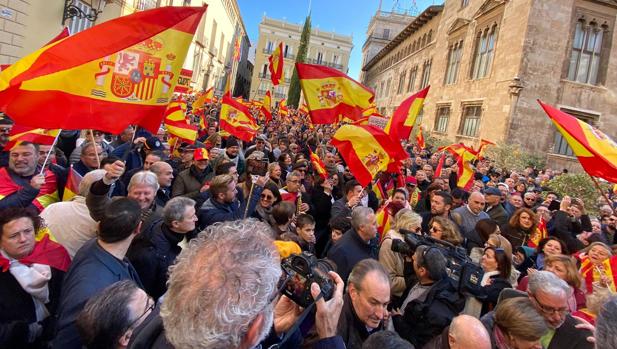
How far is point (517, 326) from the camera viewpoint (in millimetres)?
2389

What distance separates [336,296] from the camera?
1646 mm

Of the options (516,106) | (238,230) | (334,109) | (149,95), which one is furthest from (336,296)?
(516,106)

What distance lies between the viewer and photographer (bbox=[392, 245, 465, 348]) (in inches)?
107

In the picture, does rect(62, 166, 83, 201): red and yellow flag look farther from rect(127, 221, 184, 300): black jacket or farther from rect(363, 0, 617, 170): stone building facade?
rect(363, 0, 617, 170): stone building facade

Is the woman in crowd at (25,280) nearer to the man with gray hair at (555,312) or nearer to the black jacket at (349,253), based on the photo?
the black jacket at (349,253)

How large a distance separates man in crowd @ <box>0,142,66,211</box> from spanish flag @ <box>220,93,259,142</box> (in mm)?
4402

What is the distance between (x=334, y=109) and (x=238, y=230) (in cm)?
616

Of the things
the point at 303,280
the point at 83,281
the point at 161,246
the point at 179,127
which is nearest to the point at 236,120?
the point at 179,127

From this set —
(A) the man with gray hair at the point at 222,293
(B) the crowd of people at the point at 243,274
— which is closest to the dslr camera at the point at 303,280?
(B) the crowd of people at the point at 243,274

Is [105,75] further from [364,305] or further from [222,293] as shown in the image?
[222,293]

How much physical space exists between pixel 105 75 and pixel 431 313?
326 cm

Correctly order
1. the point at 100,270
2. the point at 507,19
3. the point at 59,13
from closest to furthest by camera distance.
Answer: the point at 100,270 < the point at 59,13 < the point at 507,19

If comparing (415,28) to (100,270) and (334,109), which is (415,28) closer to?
(334,109)

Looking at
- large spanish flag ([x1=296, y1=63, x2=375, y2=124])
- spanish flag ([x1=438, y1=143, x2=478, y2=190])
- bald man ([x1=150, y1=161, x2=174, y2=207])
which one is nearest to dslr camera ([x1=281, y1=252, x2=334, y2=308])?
bald man ([x1=150, y1=161, x2=174, y2=207])
